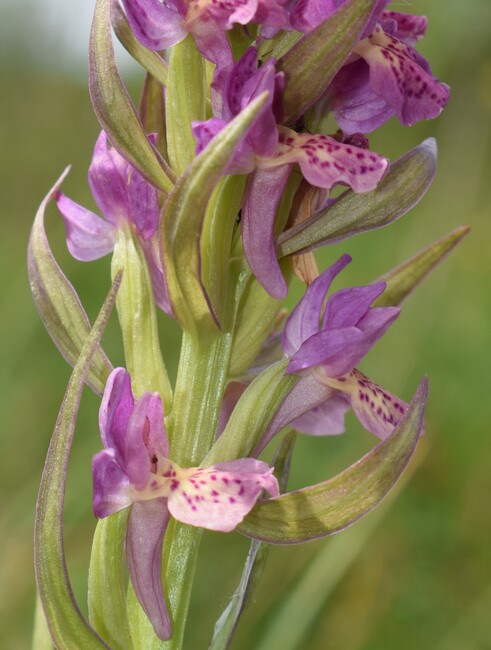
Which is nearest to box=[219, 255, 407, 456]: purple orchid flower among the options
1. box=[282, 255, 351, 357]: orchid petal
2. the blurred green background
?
box=[282, 255, 351, 357]: orchid petal

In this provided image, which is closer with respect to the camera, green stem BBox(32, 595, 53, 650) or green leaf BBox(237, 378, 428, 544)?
green leaf BBox(237, 378, 428, 544)

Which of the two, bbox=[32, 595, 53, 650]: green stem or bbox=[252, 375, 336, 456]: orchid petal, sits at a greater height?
bbox=[252, 375, 336, 456]: orchid petal

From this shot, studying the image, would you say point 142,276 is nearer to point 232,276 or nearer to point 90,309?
point 232,276

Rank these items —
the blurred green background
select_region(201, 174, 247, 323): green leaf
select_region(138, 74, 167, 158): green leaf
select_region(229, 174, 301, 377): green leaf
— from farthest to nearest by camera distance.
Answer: the blurred green background
select_region(138, 74, 167, 158): green leaf
select_region(229, 174, 301, 377): green leaf
select_region(201, 174, 247, 323): green leaf

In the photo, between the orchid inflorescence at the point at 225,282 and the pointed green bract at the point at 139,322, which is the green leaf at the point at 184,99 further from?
the pointed green bract at the point at 139,322

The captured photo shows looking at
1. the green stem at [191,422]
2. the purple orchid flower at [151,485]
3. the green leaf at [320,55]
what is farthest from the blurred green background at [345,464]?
the purple orchid flower at [151,485]

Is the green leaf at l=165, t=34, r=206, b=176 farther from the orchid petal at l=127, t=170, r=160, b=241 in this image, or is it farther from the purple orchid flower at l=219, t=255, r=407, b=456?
the purple orchid flower at l=219, t=255, r=407, b=456

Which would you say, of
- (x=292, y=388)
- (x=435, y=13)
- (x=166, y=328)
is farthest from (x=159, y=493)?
(x=435, y=13)

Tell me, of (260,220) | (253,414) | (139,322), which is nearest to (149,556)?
(253,414)

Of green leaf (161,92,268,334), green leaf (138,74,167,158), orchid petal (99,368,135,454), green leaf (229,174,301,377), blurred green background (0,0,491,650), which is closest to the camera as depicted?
green leaf (161,92,268,334)
